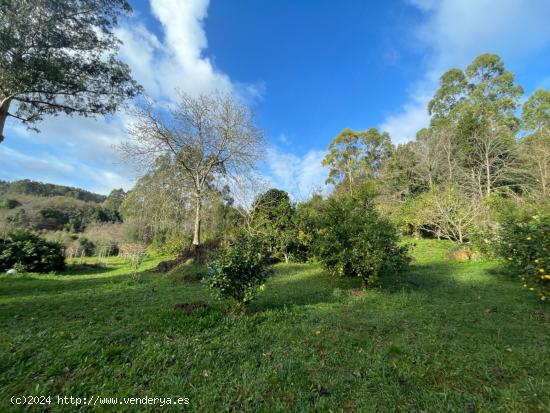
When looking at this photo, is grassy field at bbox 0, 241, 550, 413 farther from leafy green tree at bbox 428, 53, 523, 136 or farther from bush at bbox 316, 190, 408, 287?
leafy green tree at bbox 428, 53, 523, 136

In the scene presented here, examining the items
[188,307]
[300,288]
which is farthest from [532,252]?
[188,307]

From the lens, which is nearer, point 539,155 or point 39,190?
point 539,155

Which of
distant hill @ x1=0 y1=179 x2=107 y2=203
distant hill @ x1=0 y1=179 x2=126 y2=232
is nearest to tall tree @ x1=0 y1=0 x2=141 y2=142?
distant hill @ x1=0 y1=179 x2=126 y2=232

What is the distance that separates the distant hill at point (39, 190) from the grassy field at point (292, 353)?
34.1 meters

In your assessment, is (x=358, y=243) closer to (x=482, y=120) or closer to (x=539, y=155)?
(x=539, y=155)

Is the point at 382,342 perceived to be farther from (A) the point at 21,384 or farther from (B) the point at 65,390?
(A) the point at 21,384

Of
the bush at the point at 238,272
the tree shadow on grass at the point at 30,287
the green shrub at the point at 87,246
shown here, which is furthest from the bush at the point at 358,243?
the green shrub at the point at 87,246

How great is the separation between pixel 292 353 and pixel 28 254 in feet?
38.1

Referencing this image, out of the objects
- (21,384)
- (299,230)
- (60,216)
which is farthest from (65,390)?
(60,216)

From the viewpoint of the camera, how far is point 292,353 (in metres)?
2.95

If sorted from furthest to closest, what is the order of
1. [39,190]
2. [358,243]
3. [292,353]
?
[39,190] → [358,243] → [292,353]

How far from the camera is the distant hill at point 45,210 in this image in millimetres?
21767

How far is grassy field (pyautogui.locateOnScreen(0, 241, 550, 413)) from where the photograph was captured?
2.15 m

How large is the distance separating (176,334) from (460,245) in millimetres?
11638
